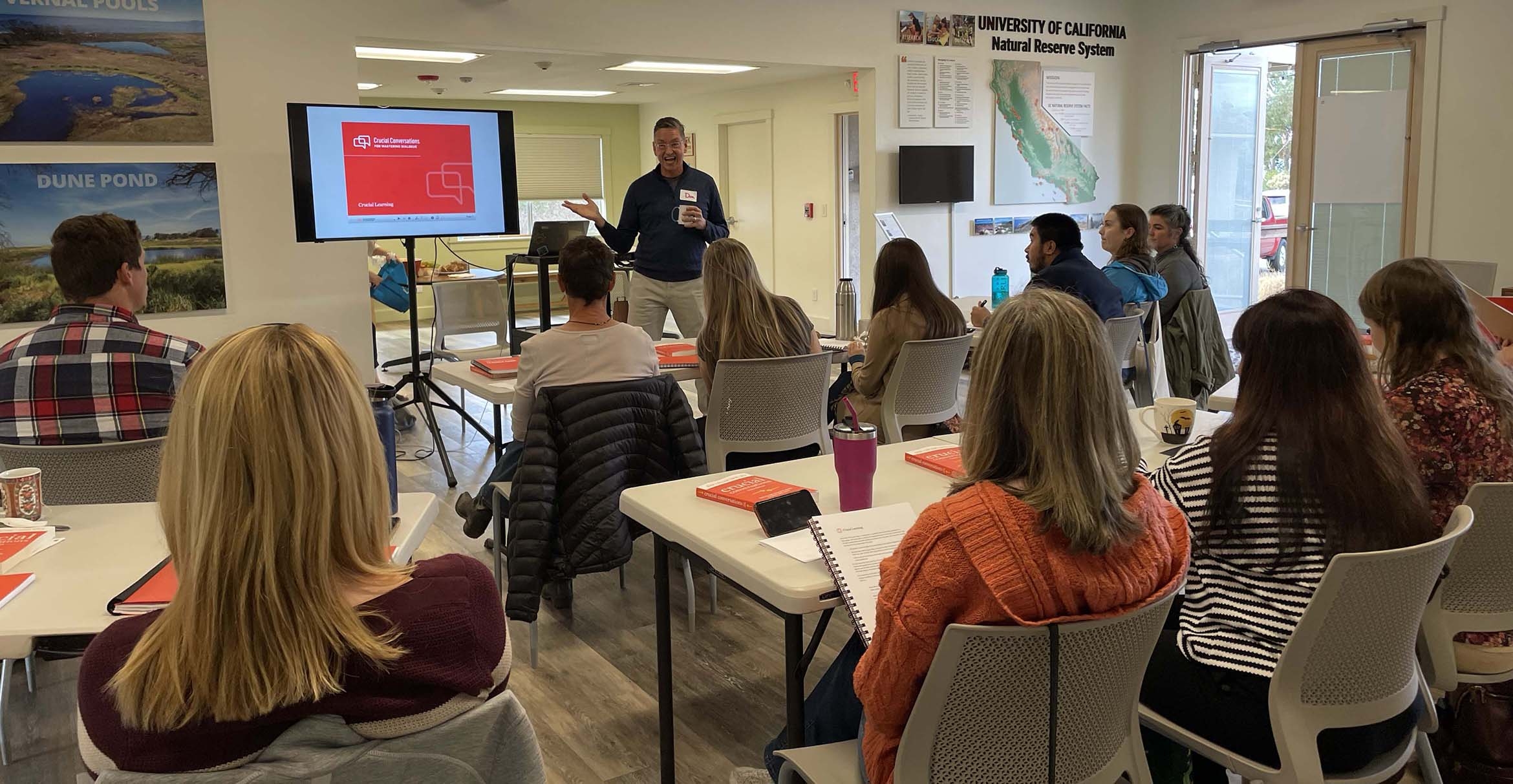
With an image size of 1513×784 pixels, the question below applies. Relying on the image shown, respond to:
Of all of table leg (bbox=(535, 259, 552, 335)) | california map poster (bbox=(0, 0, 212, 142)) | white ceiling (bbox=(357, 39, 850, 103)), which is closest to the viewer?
california map poster (bbox=(0, 0, 212, 142))

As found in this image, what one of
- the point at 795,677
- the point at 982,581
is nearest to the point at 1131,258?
the point at 795,677

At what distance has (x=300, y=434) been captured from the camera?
1.12m

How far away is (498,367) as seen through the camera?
378 cm

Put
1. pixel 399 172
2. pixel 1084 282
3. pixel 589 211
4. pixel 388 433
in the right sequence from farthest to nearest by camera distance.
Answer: pixel 589 211 < pixel 399 172 < pixel 1084 282 < pixel 388 433

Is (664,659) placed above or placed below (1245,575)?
below

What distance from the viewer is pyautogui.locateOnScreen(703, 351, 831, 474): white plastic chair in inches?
134

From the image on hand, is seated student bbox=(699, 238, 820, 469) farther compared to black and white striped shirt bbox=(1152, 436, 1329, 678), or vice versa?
seated student bbox=(699, 238, 820, 469)

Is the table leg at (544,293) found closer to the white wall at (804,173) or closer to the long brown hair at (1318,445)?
the white wall at (804,173)

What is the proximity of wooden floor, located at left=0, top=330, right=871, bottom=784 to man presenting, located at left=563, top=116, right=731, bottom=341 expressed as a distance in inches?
81.6

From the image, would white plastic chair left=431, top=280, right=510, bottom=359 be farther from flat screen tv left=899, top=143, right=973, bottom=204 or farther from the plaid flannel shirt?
the plaid flannel shirt

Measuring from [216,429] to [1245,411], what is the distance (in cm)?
145

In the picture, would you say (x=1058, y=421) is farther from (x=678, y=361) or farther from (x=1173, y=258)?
(x=1173, y=258)

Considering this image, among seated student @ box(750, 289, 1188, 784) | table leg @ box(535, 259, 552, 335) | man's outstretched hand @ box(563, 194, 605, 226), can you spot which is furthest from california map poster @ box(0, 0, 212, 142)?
seated student @ box(750, 289, 1188, 784)

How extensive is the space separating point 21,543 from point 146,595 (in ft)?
1.45
